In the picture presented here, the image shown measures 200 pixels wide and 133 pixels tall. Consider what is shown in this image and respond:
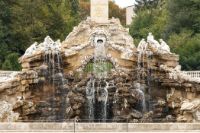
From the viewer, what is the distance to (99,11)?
36.3 m

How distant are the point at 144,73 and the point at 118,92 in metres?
1.64

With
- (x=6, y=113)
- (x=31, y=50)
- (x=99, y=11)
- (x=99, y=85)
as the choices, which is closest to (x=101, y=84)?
(x=99, y=85)

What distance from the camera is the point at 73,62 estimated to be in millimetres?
34969

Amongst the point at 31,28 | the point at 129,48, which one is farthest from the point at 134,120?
the point at 31,28

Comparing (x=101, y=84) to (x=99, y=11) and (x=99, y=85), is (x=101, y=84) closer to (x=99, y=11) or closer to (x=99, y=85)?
(x=99, y=85)

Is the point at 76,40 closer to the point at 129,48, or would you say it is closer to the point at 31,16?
the point at 129,48

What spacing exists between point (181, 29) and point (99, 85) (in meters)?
20.8

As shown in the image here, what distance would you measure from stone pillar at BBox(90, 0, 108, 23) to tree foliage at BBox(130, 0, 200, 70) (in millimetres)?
11897

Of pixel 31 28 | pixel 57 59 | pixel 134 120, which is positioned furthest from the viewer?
pixel 31 28

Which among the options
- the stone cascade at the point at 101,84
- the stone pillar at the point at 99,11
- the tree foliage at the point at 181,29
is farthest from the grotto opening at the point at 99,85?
the tree foliage at the point at 181,29

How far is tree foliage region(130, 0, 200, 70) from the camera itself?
48.0 m

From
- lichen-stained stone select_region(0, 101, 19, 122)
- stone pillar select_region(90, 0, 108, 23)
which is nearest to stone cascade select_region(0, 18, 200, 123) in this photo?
lichen-stained stone select_region(0, 101, 19, 122)

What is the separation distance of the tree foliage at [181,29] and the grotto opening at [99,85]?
→ 1263 centimetres

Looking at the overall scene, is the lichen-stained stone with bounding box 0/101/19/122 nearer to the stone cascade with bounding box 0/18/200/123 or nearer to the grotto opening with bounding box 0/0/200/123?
the grotto opening with bounding box 0/0/200/123
